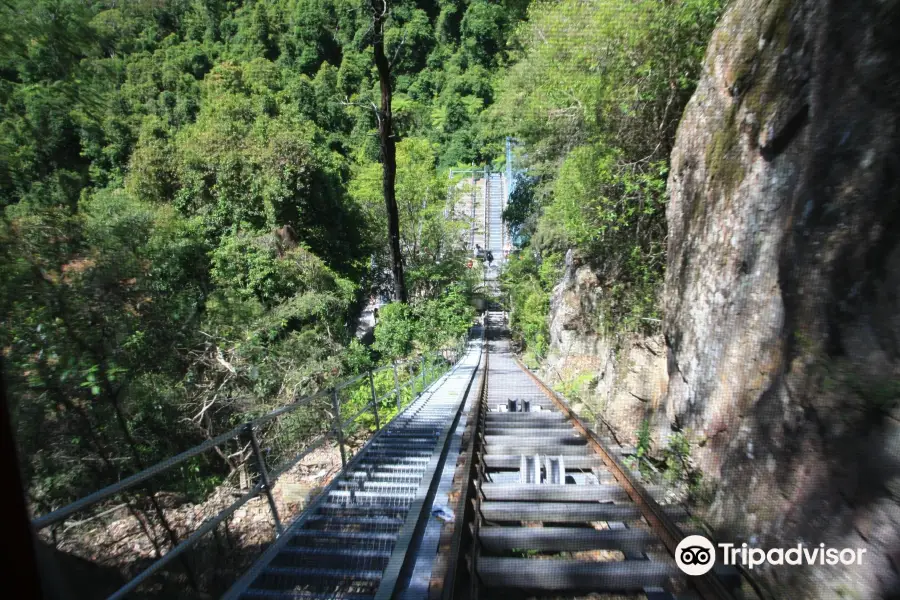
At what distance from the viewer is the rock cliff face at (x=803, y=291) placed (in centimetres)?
234

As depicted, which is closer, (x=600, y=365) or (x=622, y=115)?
(x=622, y=115)

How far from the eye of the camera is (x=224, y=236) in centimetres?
1408

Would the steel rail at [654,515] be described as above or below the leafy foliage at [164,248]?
below

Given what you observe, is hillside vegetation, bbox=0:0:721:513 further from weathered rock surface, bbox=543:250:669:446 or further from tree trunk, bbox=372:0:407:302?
weathered rock surface, bbox=543:250:669:446

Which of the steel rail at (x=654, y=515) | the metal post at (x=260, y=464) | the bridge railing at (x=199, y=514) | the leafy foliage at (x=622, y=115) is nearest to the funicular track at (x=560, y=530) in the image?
the steel rail at (x=654, y=515)

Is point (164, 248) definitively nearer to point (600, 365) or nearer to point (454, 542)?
point (454, 542)

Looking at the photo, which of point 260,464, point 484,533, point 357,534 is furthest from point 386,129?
point 484,533

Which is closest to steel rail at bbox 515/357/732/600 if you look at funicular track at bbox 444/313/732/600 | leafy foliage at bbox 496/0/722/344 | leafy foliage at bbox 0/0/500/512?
funicular track at bbox 444/313/732/600

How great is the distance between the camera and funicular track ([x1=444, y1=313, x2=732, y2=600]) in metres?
2.29

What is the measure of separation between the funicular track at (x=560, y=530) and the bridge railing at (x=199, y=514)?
1.32 metres

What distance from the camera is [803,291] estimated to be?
3.04 meters

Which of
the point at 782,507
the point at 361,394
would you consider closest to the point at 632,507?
the point at 782,507

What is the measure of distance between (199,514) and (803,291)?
22.7ft

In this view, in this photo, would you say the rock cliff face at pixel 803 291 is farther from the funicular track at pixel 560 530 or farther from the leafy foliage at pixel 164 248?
the leafy foliage at pixel 164 248
